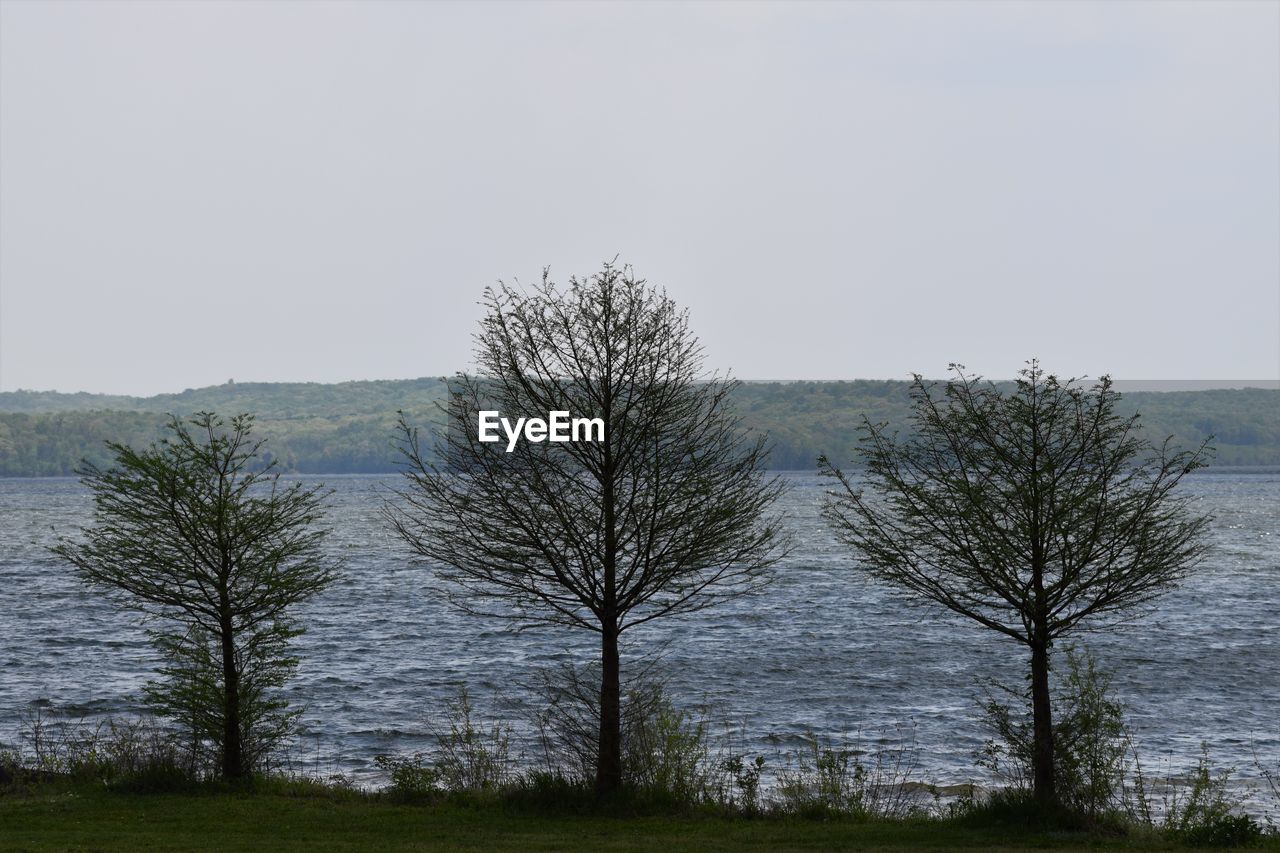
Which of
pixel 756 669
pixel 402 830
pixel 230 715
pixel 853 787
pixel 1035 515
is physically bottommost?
pixel 756 669

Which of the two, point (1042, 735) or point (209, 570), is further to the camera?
point (209, 570)

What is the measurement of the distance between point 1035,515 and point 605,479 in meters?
7.22

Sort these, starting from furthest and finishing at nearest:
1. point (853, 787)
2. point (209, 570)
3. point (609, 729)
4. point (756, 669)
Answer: point (756, 669), point (853, 787), point (209, 570), point (609, 729)

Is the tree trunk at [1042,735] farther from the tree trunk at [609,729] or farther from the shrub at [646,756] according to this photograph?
the tree trunk at [609,729]

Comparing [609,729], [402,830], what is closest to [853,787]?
[609,729]

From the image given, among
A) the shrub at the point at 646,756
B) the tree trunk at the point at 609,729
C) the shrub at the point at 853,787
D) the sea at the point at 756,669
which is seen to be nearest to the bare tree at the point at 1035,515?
the sea at the point at 756,669

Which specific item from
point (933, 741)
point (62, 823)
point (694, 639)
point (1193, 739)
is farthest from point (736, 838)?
point (694, 639)

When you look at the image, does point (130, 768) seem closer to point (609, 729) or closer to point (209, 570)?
point (209, 570)

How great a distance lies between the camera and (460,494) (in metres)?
22.4

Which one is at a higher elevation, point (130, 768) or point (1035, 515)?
point (1035, 515)

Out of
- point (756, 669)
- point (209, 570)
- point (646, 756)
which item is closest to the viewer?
point (646, 756)

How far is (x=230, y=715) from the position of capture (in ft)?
77.6

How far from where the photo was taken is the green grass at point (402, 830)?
731 inches

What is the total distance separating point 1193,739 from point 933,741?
735cm
